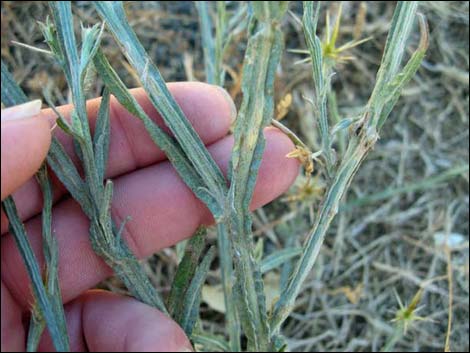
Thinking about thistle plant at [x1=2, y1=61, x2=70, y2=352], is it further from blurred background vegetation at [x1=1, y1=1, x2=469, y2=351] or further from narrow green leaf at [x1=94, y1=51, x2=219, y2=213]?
blurred background vegetation at [x1=1, y1=1, x2=469, y2=351]

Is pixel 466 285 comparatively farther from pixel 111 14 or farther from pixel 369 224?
pixel 111 14

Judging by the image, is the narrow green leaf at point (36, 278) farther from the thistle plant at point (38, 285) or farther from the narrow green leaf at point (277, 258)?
the narrow green leaf at point (277, 258)

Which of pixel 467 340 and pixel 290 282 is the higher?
pixel 290 282

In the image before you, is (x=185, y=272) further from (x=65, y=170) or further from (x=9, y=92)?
(x=9, y=92)

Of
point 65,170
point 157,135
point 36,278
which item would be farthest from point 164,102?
point 36,278

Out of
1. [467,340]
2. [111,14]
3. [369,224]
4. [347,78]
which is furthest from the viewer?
[347,78]

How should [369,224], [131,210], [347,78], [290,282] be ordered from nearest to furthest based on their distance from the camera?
[290,282], [131,210], [369,224], [347,78]

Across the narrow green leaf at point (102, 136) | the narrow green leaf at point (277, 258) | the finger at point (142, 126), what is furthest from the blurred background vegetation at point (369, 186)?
the narrow green leaf at point (102, 136)

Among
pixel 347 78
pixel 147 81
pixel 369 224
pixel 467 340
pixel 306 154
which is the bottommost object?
pixel 467 340

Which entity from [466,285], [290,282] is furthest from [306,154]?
[466,285]
